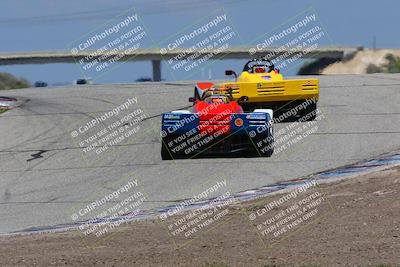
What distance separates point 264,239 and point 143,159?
8.56 meters

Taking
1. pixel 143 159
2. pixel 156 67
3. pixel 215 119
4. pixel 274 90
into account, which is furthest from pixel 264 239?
pixel 156 67

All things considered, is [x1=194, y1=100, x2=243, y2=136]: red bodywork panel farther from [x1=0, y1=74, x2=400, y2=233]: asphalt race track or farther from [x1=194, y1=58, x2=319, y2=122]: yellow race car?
[x1=194, y1=58, x2=319, y2=122]: yellow race car

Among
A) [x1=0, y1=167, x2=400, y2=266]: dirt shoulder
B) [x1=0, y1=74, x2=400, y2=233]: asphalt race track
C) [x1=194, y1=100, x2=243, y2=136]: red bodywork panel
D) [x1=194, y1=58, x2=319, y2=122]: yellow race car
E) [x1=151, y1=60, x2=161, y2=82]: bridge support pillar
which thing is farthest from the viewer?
[x1=151, y1=60, x2=161, y2=82]: bridge support pillar

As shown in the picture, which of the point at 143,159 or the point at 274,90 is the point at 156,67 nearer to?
the point at 274,90

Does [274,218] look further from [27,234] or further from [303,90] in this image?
[303,90]

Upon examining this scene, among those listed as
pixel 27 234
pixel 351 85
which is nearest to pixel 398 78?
pixel 351 85

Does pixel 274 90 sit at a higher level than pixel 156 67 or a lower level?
higher

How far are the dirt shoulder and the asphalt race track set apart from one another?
245 centimetres

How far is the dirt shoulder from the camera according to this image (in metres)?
8.92

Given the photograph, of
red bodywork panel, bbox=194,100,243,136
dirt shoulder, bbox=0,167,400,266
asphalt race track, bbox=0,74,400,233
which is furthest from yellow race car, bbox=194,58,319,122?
dirt shoulder, bbox=0,167,400,266

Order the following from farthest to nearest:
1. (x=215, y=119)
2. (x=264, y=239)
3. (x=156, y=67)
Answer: (x=156, y=67)
(x=215, y=119)
(x=264, y=239)

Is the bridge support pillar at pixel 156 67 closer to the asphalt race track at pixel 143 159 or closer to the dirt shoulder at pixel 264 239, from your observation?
the asphalt race track at pixel 143 159

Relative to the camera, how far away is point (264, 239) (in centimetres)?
1020

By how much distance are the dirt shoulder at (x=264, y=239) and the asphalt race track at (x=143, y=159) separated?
2450 millimetres
